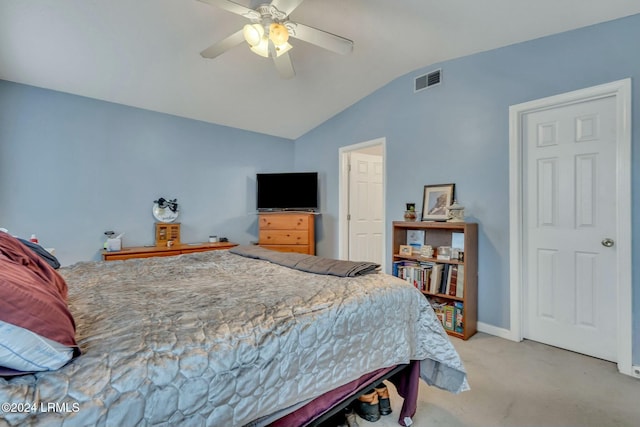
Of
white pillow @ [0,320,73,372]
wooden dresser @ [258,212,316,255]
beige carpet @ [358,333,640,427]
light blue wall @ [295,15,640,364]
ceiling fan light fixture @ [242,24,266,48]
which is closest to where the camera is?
white pillow @ [0,320,73,372]

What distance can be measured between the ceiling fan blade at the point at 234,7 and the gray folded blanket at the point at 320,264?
1.61 meters

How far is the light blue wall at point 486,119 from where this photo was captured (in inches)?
87.0

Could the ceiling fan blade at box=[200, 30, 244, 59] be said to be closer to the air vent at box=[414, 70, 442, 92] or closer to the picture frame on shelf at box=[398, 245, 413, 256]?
the air vent at box=[414, 70, 442, 92]

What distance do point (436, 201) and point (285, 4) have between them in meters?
2.28

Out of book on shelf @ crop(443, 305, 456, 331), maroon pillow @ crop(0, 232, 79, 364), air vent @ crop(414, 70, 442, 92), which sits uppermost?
air vent @ crop(414, 70, 442, 92)

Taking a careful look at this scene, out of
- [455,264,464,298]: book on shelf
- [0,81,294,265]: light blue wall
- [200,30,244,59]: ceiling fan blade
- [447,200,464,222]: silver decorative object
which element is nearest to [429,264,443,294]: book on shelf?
[455,264,464,298]: book on shelf

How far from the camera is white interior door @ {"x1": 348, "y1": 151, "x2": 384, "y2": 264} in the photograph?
434 cm

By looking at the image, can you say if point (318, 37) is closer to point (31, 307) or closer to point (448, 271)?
point (31, 307)

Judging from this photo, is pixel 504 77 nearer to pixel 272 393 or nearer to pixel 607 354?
pixel 607 354

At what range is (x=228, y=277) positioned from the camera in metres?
1.68

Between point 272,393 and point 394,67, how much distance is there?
3.34 metres

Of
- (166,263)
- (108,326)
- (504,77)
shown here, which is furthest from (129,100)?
(504,77)

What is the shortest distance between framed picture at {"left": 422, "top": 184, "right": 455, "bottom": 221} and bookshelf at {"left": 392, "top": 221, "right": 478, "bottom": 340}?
16 cm

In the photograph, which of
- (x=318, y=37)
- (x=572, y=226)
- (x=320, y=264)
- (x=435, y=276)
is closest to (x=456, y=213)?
(x=435, y=276)
